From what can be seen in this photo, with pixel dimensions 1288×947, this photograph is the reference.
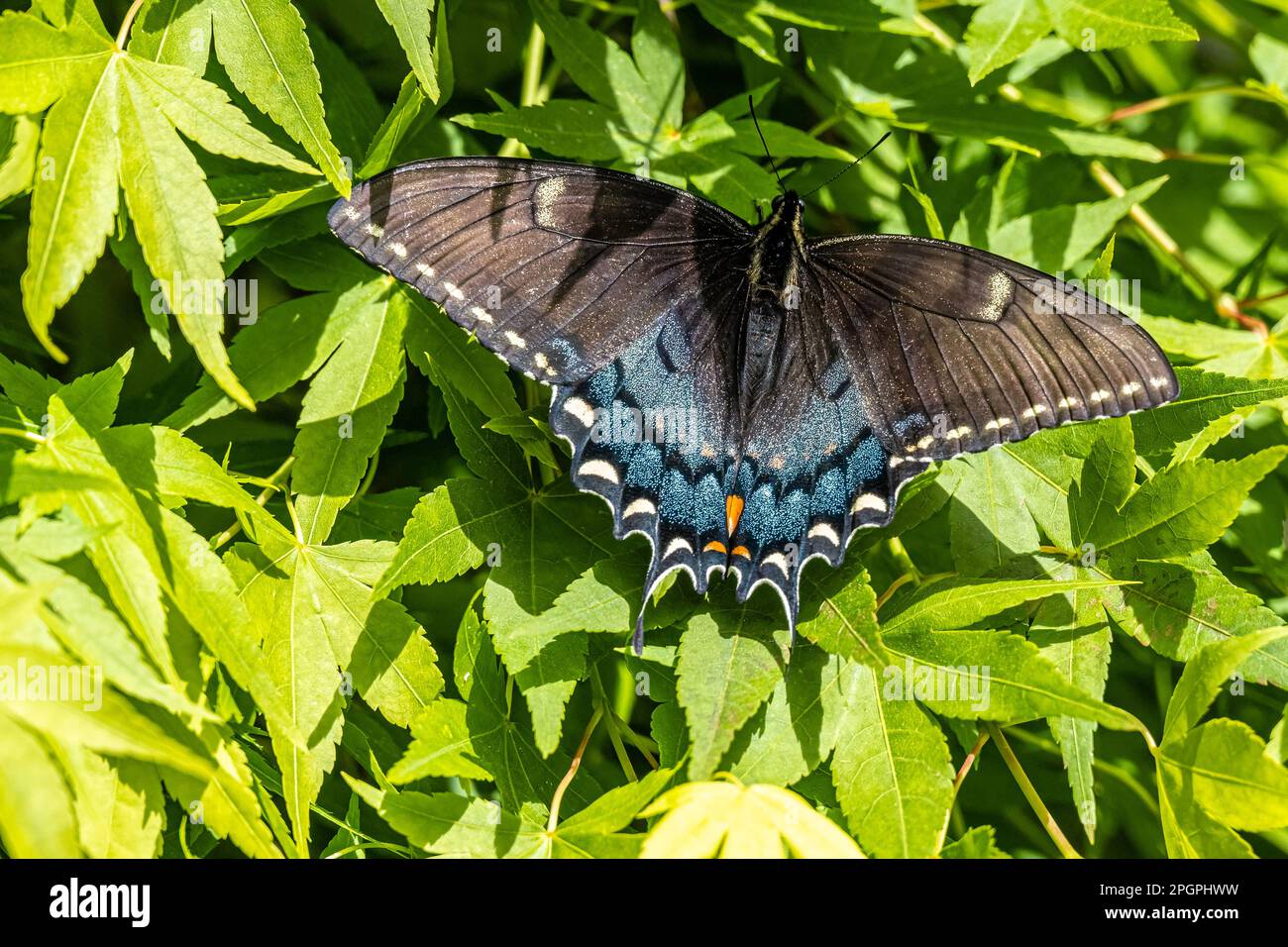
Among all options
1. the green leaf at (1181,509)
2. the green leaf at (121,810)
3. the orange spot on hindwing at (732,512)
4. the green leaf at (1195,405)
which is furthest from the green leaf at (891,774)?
the green leaf at (121,810)

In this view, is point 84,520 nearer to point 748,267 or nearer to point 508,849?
point 508,849

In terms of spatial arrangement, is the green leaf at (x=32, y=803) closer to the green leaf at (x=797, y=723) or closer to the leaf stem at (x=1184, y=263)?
the green leaf at (x=797, y=723)

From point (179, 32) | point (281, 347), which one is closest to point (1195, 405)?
point (281, 347)

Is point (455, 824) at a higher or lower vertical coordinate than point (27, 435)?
lower

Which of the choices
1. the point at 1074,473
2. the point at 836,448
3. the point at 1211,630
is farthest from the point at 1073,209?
the point at 1211,630

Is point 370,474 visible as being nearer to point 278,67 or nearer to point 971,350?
point 278,67

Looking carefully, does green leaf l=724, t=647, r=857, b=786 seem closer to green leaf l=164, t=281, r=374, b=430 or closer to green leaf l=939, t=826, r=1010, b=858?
green leaf l=939, t=826, r=1010, b=858

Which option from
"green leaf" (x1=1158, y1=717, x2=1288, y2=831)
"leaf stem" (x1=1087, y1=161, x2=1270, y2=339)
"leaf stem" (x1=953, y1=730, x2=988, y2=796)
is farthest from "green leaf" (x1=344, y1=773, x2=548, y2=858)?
"leaf stem" (x1=1087, y1=161, x2=1270, y2=339)
